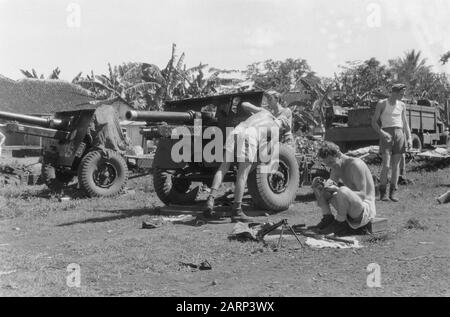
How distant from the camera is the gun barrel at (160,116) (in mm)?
7207

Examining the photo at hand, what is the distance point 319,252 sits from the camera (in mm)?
5219

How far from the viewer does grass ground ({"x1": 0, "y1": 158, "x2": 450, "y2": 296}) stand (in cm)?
405

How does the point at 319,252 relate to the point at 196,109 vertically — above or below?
below

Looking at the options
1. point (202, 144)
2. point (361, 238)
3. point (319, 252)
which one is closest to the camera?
point (319, 252)

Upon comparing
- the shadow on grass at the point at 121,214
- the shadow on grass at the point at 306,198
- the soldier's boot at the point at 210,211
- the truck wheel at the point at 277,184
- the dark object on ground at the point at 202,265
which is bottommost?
the shadow on grass at the point at 121,214

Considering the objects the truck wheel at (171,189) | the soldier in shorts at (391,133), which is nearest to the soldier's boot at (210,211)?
the truck wheel at (171,189)

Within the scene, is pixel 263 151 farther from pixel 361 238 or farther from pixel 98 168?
pixel 98 168

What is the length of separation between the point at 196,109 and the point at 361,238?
3.69 metres

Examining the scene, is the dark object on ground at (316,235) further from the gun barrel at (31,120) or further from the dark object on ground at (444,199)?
the gun barrel at (31,120)

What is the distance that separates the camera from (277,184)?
7809 mm

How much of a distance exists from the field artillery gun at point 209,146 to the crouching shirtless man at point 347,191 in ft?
5.35

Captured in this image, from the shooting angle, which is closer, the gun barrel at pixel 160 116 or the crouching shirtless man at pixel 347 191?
the crouching shirtless man at pixel 347 191

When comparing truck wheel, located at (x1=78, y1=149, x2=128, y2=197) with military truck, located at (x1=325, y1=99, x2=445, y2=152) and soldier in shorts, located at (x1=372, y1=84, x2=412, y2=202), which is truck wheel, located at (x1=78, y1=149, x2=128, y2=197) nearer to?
soldier in shorts, located at (x1=372, y1=84, x2=412, y2=202)
